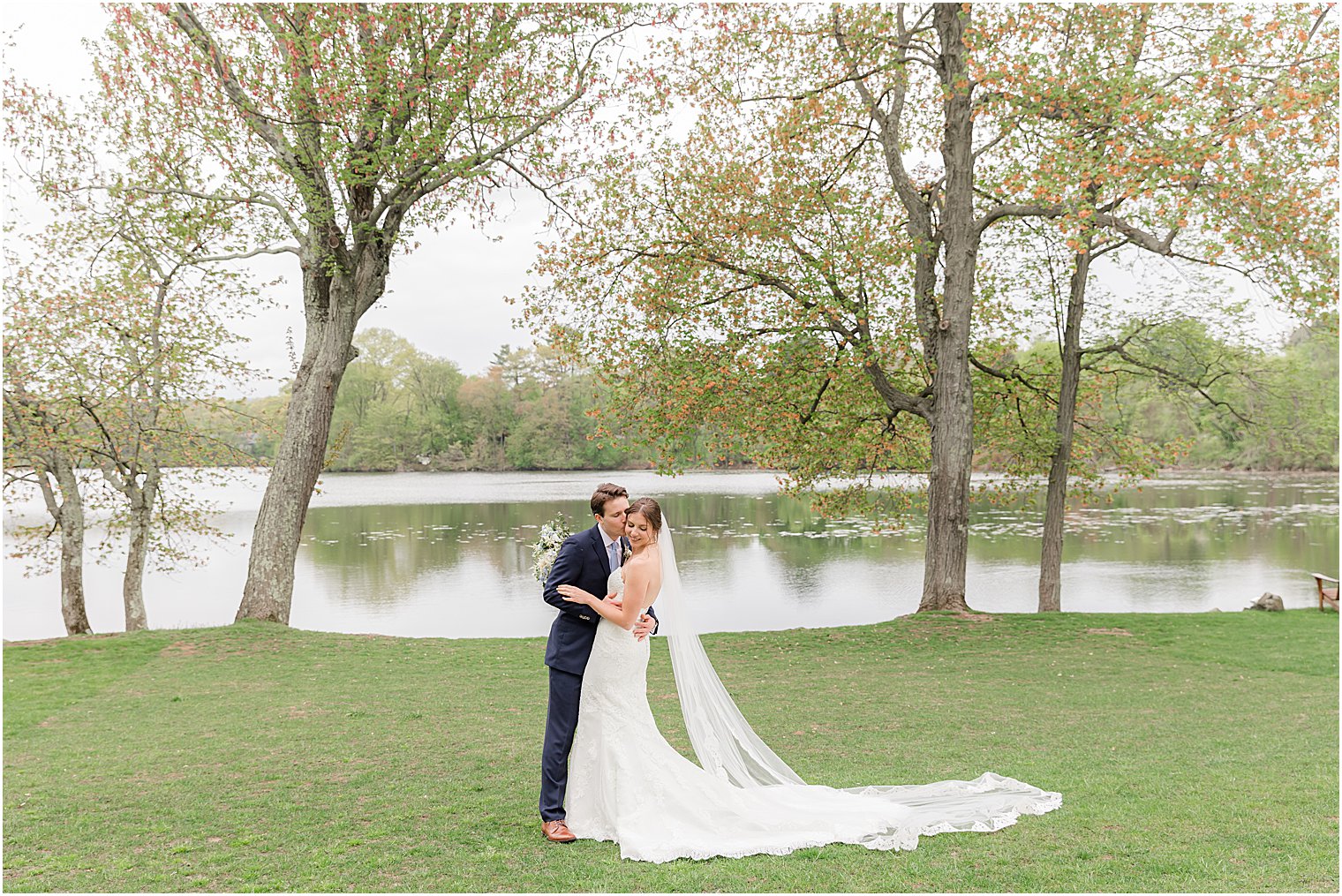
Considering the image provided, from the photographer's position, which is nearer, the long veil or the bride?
the bride

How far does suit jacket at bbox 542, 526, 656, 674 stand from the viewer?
18.3ft

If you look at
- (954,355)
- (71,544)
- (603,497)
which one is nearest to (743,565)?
(954,355)

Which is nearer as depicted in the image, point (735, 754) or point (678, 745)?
point (735, 754)

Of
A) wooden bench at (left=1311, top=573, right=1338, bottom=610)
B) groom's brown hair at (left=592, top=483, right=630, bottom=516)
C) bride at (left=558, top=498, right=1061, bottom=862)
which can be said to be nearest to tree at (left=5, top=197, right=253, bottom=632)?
groom's brown hair at (left=592, top=483, right=630, bottom=516)

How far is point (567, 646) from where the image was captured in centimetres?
571

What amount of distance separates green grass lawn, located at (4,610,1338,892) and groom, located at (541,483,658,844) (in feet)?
1.34

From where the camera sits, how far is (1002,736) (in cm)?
879

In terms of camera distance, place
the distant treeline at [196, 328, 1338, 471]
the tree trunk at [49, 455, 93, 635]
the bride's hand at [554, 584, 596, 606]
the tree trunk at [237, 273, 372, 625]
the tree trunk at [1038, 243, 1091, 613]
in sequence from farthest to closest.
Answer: the distant treeline at [196, 328, 1338, 471]
the tree trunk at [1038, 243, 1091, 613]
the tree trunk at [49, 455, 93, 635]
the tree trunk at [237, 273, 372, 625]
the bride's hand at [554, 584, 596, 606]

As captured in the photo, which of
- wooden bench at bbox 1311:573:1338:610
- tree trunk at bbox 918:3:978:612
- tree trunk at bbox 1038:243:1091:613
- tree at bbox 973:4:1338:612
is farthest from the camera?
tree trunk at bbox 1038:243:1091:613

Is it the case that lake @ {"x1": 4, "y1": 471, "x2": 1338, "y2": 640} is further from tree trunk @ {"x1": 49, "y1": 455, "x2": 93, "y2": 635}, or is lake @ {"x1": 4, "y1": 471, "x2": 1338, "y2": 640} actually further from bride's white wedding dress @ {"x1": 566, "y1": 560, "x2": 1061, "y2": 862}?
bride's white wedding dress @ {"x1": 566, "y1": 560, "x2": 1061, "y2": 862}

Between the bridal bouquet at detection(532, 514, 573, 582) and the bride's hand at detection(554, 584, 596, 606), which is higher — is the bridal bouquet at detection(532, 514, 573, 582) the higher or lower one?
the higher one

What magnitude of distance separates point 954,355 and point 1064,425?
3531 millimetres

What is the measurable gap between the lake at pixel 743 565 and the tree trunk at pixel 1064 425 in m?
3.85

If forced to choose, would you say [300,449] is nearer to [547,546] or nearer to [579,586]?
[547,546]
